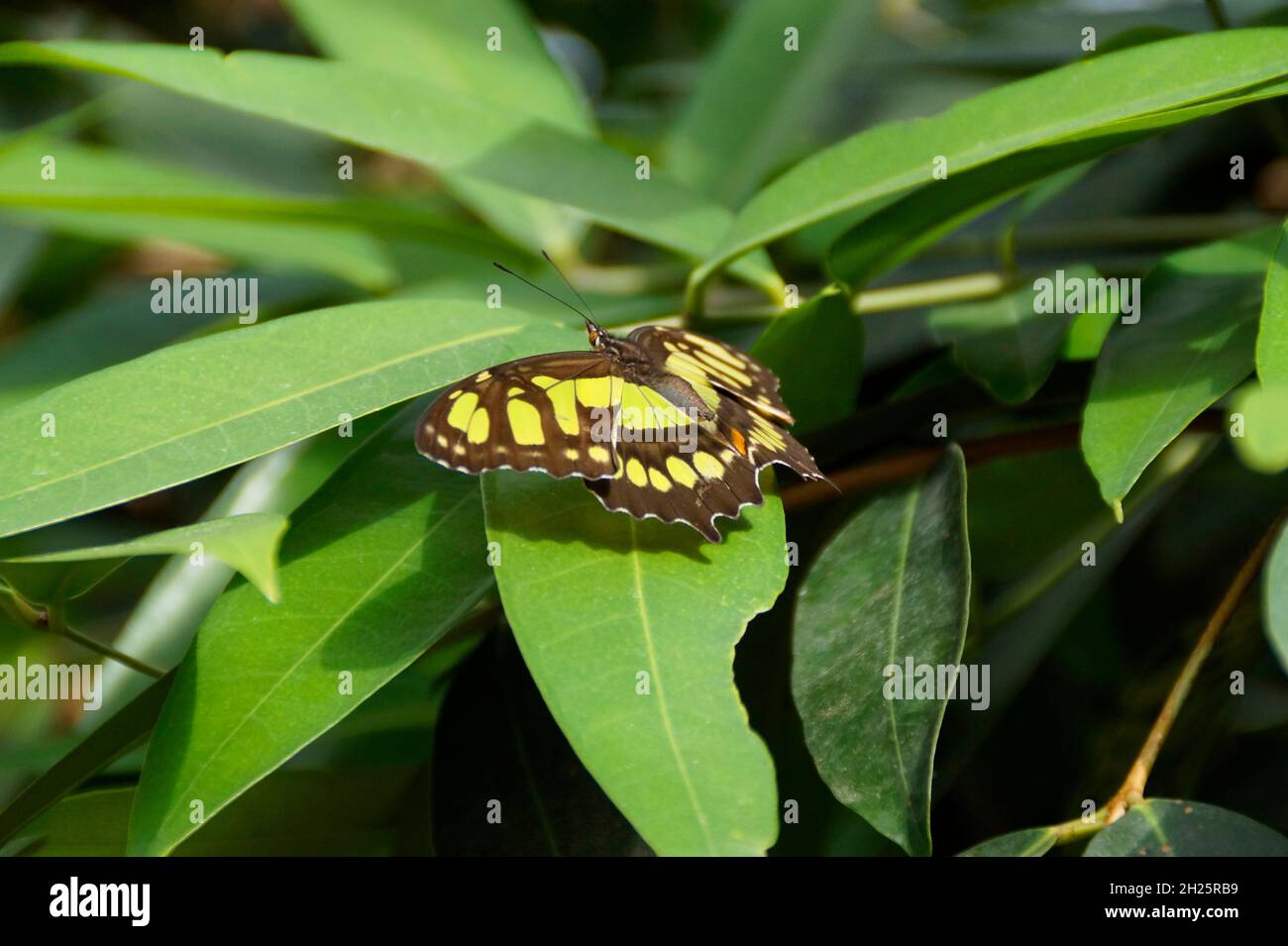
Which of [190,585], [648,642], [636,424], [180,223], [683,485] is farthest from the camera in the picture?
[180,223]

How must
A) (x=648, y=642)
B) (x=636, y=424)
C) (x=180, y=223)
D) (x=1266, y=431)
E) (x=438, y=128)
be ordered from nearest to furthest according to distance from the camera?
(x=1266, y=431) < (x=648, y=642) < (x=636, y=424) < (x=438, y=128) < (x=180, y=223)

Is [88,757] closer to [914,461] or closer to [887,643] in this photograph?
[887,643]

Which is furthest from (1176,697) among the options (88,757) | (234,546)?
(88,757)

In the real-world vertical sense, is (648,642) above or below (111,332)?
below

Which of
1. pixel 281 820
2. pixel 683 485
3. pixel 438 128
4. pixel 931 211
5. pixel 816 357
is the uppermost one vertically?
pixel 438 128

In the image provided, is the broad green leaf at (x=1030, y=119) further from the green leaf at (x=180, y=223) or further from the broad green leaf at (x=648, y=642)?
the green leaf at (x=180, y=223)

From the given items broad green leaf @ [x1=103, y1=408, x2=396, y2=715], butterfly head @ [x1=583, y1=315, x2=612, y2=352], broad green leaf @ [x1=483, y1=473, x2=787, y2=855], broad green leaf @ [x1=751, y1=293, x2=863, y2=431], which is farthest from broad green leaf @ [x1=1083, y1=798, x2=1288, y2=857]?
broad green leaf @ [x1=103, y1=408, x2=396, y2=715]

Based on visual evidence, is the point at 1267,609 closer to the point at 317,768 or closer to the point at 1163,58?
the point at 1163,58
